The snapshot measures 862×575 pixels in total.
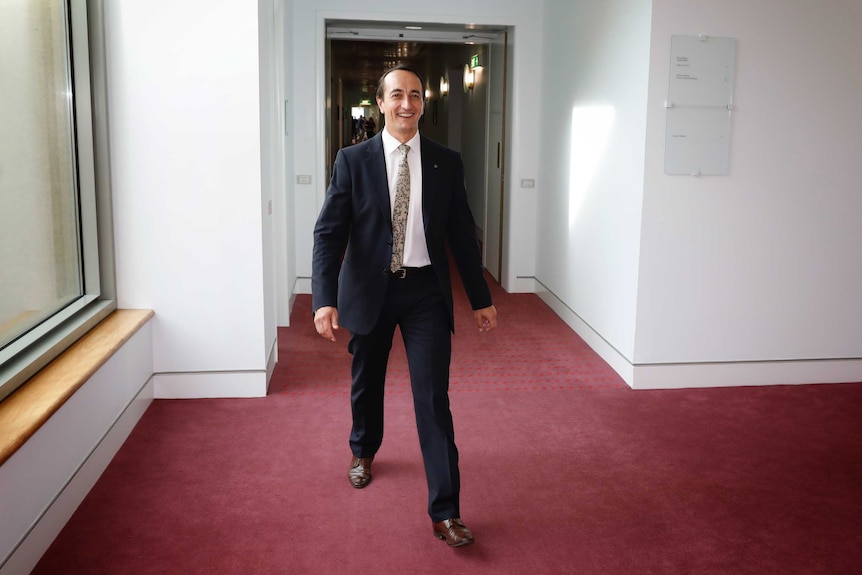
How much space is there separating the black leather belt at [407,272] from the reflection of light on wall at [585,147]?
9.00 ft

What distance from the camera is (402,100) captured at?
110 inches

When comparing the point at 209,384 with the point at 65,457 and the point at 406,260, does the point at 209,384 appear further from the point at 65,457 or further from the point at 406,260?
the point at 406,260

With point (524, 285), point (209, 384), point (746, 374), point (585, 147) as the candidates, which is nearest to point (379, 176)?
point (209, 384)

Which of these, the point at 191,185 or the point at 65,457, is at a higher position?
the point at 191,185

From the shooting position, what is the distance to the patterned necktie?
2.91 meters

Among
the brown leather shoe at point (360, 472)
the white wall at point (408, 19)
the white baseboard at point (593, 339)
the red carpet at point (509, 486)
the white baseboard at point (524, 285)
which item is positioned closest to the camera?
the red carpet at point (509, 486)

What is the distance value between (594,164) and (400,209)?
3055mm

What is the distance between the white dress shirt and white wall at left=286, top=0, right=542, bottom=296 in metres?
4.00

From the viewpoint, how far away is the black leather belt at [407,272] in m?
2.92

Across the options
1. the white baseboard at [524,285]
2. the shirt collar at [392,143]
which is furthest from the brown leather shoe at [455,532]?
the white baseboard at [524,285]

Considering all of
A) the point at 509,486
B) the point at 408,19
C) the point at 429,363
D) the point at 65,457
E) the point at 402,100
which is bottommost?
the point at 509,486

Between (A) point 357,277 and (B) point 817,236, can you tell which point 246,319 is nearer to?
(A) point 357,277

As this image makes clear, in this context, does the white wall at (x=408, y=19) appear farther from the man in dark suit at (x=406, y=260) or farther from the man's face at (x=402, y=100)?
the man's face at (x=402, y=100)

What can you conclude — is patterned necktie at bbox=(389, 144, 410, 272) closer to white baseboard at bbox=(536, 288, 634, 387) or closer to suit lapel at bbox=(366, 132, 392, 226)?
suit lapel at bbox=(366, 132, 392, 226)
